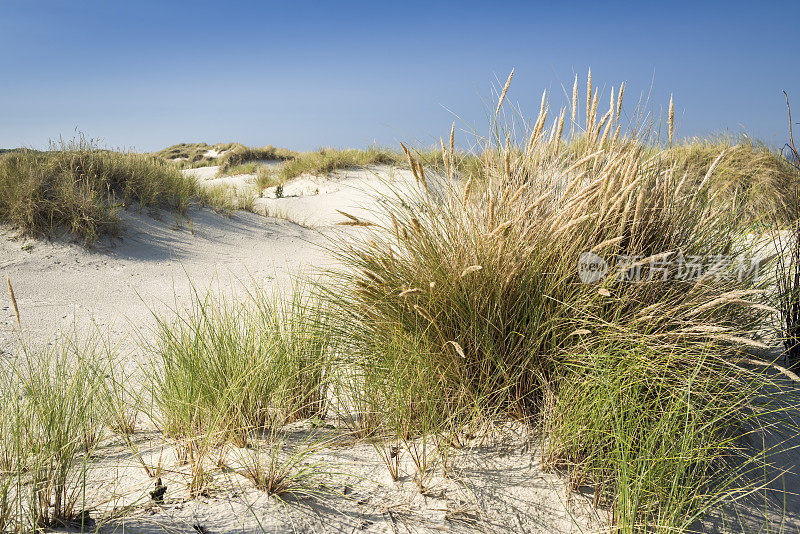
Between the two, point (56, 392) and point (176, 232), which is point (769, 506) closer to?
point (56, 392)

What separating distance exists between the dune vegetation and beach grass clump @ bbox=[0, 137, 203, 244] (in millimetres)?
5064

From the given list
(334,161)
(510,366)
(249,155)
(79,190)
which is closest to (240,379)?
(510,366)

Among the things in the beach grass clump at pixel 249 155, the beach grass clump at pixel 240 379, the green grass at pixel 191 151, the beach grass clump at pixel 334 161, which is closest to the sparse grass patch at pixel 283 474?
the beach grass clump at pixel 240 379

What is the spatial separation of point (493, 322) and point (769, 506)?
4.43 ft

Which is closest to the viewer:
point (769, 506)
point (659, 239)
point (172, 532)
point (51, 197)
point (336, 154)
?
point (172, 532)

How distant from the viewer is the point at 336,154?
563 inches

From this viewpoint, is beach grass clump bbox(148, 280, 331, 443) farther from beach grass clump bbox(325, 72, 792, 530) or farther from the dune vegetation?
beach grass clump bbox(325, 72, 792, 530)

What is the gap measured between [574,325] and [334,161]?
12411 millimetres

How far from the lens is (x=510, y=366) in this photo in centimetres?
213

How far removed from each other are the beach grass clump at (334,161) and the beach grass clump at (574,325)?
1123cm

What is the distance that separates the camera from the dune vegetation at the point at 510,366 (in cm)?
179

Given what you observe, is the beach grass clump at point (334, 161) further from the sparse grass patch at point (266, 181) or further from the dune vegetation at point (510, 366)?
the dune vegetation at point (510, 366)

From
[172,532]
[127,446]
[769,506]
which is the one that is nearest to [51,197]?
[127,446]

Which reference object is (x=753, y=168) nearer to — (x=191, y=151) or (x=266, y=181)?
(x=266, y=181)
